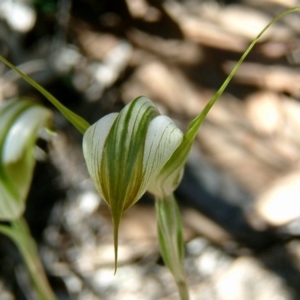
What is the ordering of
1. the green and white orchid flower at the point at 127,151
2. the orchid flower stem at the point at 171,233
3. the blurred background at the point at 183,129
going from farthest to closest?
the blurred background at the point at 183,129 → the orchid flower stem at the point at 171,233 → the green and white orchid flower at the point at 127,151

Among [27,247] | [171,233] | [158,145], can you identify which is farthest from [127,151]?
[27,247]

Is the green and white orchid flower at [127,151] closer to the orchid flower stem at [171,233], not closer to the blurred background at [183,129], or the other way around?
the orchid flower stem at [171,233]

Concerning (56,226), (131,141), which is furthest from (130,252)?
(131,141)

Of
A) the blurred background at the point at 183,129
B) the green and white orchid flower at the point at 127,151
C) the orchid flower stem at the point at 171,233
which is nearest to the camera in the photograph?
the green and white orchid flower at the point at 127,151

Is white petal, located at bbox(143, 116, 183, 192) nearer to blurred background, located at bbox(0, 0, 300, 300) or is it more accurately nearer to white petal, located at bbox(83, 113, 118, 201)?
white petal, located at bbox(83, 113, 118, 201)

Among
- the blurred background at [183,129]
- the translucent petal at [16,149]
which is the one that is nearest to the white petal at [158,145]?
the translucent petal at [16,149]

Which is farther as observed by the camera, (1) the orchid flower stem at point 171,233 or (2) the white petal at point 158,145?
(1) the orchid flower stem at point 171,233

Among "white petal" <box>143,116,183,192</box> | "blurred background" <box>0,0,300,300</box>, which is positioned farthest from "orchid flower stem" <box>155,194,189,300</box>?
"blurred background" <box>0,0,300,300</box>
